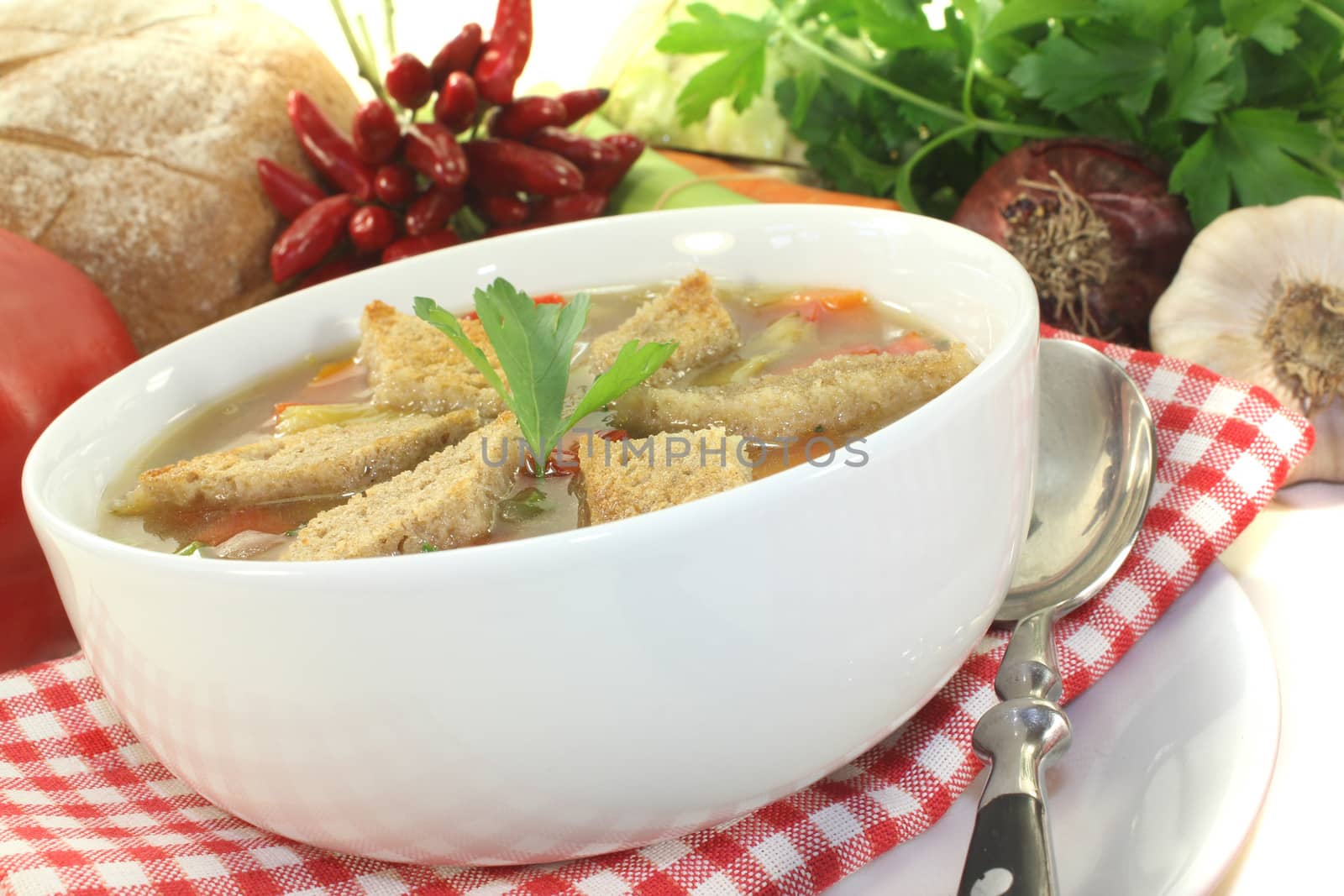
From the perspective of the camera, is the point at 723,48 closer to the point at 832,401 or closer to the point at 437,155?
the point at 437,155

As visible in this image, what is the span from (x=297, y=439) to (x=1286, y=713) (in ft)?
4.60

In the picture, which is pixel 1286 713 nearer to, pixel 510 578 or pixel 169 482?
pixel 510 578

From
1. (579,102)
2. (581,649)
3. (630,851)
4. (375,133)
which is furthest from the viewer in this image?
(579,102)

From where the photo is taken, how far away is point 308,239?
3.06 m

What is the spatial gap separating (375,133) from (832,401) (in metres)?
2.02

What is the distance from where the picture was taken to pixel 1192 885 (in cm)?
121

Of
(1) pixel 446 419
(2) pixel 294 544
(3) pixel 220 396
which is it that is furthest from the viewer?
(3) pixel 220 396

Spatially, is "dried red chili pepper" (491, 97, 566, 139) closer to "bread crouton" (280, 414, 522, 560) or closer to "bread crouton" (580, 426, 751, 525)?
"bread crouton" (280, 414, 522, 560)

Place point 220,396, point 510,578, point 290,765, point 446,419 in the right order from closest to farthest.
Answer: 1. point 510,578
2. point 290,765
3. point 446,419
4. point 220,396

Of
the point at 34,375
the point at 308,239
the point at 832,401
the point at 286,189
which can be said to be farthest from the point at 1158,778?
the point at 286,189

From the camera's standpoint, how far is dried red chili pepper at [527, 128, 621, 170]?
3471mm

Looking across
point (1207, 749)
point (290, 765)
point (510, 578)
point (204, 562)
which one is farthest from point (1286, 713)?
point (204, 562)

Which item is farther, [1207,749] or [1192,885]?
[1207,749]

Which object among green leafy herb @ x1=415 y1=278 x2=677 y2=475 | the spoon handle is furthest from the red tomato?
the spoon handle
